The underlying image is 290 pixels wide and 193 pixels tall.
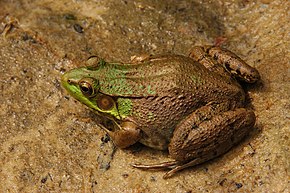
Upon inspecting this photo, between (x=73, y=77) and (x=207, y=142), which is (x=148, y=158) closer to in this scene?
(x=207, y=142)

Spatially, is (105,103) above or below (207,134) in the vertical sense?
below

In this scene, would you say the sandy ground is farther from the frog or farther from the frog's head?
the frog's head

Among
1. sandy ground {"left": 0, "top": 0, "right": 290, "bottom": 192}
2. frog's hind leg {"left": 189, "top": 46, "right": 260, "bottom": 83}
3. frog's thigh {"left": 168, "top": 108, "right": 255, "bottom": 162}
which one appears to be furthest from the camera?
frog's hind leg {"left": 189, "top": 46, "right": 260, "bottom": 83}

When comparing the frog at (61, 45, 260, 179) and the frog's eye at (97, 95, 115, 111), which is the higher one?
the frog at (61, 45, 260, 179)

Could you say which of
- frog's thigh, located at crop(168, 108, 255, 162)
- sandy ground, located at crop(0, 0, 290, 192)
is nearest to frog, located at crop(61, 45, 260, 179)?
frog's thigh, located at crop(168, 108, 255, 162)

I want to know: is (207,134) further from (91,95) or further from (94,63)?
(94,63)

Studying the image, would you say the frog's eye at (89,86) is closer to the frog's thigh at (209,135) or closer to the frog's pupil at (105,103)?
the frog's pupil at (105,103)

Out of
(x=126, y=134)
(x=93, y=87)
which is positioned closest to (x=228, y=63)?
(x=126, y=134)
